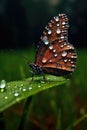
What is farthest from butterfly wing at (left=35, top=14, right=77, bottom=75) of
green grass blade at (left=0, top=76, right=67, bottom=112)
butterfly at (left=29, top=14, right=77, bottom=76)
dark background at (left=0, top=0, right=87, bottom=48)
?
dark background at (left=0, top=0, right=87, bottom=48)

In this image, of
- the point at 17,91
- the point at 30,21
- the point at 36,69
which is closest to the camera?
the point at 17,91

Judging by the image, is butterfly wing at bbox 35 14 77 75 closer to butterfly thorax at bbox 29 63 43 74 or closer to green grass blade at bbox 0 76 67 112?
butterfly thorax at bbox 29 63 43 74

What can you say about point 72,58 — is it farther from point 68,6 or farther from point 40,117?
point 68,6

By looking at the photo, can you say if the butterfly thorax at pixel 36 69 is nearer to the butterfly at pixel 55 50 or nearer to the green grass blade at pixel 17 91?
the butterfly at pixel 55 50

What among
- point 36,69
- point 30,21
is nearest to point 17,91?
point 36,69

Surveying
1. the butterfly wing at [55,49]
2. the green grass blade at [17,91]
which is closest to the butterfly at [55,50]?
the butterfly wing at [55,49]

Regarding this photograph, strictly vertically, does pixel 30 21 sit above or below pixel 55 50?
above

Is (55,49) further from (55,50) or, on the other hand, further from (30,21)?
(30,21)
